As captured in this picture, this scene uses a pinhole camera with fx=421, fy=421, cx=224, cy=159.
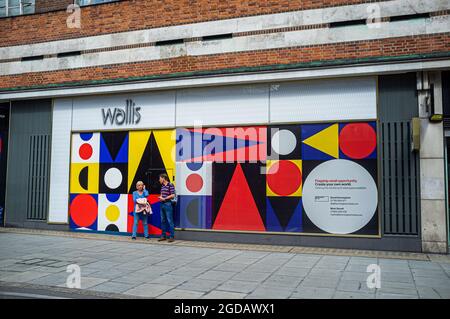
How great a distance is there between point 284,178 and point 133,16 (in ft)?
22.7

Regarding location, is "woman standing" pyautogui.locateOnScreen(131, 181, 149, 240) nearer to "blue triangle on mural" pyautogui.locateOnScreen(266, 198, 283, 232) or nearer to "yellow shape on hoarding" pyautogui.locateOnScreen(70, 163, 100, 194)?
"yellow shape on hoarding" pyautogui.locateOnScreen(70, 163, 100, 194)

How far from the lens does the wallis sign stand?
13055 mm

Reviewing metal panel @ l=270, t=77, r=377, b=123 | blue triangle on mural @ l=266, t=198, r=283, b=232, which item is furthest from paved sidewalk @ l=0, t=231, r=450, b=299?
metal panel @ l=270, t=77, r=377, b=123

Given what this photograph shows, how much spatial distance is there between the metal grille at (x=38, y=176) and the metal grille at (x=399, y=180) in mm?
10550

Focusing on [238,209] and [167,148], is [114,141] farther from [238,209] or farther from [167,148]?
[238,209]

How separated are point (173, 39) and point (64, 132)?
15.9 feet

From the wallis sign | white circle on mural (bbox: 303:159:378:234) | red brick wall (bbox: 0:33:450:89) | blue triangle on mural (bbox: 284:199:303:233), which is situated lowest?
blue triangle on mural (bbox: 284:199:303:233)

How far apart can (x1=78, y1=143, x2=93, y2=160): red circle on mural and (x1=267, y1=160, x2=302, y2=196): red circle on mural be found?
596cm

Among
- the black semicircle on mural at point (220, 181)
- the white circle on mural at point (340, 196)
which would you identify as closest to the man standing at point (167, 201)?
the black semicircle on mural at point (220, 181)

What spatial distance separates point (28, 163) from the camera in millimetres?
14414

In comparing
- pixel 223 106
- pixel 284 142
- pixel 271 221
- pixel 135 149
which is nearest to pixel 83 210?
pixel 135 149

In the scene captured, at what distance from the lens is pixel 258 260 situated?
9.23 meters
